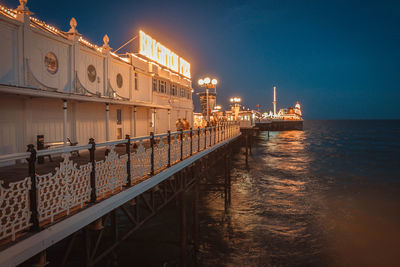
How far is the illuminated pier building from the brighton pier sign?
60.0 inches

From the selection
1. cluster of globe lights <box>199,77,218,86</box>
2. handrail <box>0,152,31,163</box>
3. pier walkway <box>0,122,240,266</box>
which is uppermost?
cluster of globe lights <box>199,77,218,86</box>

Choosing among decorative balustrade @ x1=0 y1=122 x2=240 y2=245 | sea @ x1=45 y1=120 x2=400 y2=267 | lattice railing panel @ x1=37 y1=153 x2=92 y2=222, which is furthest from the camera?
sea @ x1=45 y1=120 x2=400 y2=267

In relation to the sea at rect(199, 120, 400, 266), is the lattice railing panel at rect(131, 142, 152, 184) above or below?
above

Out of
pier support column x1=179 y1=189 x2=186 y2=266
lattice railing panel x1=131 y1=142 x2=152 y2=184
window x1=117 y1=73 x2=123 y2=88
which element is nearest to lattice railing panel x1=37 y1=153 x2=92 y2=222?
lattice railing panel x1=131 y1=142 x2=152 y2=184

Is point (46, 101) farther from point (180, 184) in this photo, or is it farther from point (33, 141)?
point (180, 184)

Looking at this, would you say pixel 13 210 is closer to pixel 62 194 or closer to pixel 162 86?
pixel 62 194

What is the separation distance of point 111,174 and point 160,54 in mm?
19665

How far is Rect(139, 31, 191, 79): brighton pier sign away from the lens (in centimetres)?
2058

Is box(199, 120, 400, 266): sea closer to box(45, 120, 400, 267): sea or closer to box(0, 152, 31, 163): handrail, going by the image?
box(45, 120, 400, 267): sea

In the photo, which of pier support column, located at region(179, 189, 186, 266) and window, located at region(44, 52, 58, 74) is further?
window, located at region(44, 52, 58, 74)

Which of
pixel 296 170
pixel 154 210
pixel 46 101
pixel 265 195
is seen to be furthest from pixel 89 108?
pixel 296 170

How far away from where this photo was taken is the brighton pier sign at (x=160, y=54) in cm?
2058

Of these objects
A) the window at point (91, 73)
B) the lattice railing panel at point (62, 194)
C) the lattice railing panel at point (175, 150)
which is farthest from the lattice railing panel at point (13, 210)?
the window at point (91, 73)

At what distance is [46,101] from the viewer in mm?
→ 10625
